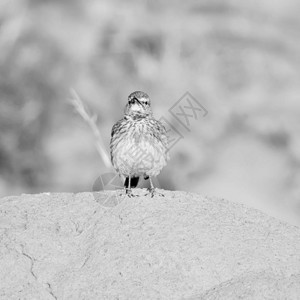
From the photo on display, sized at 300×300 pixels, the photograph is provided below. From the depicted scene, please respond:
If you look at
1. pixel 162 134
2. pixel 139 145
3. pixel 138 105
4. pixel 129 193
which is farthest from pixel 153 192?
pixel 138 105

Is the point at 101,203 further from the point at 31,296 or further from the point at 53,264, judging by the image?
the point at 31,296

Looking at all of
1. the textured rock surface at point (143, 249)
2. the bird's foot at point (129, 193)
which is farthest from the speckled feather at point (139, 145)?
the textured rock surface at point (143, 249)

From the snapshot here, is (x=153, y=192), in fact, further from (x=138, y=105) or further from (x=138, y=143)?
(x=138, y=105)

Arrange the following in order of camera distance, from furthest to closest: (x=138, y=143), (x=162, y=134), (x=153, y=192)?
(x=162, y=134)
(x=138, y=143)
(x=153, y=192)

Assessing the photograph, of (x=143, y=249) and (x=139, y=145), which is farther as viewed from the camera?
(x=139, y=145)

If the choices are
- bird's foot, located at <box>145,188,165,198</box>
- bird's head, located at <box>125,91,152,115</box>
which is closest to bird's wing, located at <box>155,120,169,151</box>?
bird's head, located at <box>125,91,152,115</box>

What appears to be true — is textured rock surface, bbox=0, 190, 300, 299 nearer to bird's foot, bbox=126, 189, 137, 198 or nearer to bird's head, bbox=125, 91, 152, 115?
bird's foot, bbox=126, 189, 137, 198
